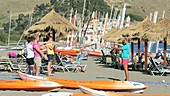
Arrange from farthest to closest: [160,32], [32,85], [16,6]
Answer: [16,6] → [160,32] → [32,85]

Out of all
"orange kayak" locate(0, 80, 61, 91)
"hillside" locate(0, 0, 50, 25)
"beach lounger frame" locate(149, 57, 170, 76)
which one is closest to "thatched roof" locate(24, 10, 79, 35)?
"beach lounger frame" locate(149, 57, 170, 76)

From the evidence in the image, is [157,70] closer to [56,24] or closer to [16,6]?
[56,24]

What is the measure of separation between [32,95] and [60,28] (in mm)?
8508

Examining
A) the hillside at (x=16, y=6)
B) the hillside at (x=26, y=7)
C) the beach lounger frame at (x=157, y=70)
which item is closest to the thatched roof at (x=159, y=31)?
the beach lounger frame at (x=157, y=70)

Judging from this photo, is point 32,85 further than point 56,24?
No

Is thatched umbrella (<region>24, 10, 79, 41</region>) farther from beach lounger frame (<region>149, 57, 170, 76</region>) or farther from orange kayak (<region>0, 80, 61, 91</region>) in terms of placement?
orange kayak (<region>0, 80, 61, 91</region>)

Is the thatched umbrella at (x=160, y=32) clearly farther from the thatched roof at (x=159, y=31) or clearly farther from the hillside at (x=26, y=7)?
the hillside at (x=26, y=7)

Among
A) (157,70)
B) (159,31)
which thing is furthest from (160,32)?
(157,70)

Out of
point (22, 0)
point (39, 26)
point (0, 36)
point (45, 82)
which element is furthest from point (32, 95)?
point (22, 0)

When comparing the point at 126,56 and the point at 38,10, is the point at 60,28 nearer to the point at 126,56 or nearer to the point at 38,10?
the point at 126,56

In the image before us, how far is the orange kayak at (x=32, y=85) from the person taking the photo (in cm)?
1234

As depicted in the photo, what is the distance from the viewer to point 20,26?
11800cm

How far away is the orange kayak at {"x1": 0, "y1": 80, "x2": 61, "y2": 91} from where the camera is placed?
40.5ft

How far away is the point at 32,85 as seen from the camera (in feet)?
40.7
